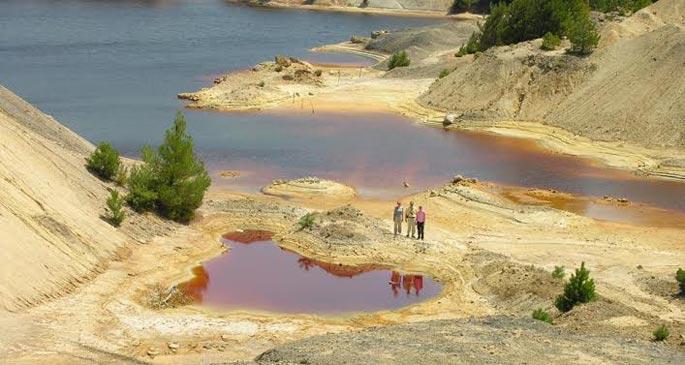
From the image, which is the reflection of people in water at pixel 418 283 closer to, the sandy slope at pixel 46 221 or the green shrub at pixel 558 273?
the green shrub at pixel 558 273

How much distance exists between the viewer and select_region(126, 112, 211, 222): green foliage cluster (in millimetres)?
39438

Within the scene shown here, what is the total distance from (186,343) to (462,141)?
1496 inches

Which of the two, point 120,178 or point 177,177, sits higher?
point 177,177

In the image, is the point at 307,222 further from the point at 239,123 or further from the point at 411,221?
the point at 239,123

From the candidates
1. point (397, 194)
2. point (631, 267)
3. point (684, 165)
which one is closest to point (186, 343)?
point (631, 267)

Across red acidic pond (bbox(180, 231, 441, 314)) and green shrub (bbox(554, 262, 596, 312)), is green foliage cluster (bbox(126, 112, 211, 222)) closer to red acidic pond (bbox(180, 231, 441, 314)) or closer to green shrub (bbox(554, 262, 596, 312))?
red acidic pond (bbox(180, 231, 441, 314))

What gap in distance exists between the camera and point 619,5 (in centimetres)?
9419

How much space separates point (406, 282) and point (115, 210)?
35.0 ft

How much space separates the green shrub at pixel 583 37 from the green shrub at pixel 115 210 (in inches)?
1611

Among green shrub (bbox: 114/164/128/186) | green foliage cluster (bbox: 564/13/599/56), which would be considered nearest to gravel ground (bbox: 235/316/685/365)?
green shrub (bbox: 114/164/128/186)

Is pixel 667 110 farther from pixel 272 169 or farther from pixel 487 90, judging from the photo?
pixel 272 169

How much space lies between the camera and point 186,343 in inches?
1073

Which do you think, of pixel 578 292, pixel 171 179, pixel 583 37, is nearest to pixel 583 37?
pixel 583 37

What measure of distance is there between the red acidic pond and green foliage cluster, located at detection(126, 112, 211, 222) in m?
2.91
